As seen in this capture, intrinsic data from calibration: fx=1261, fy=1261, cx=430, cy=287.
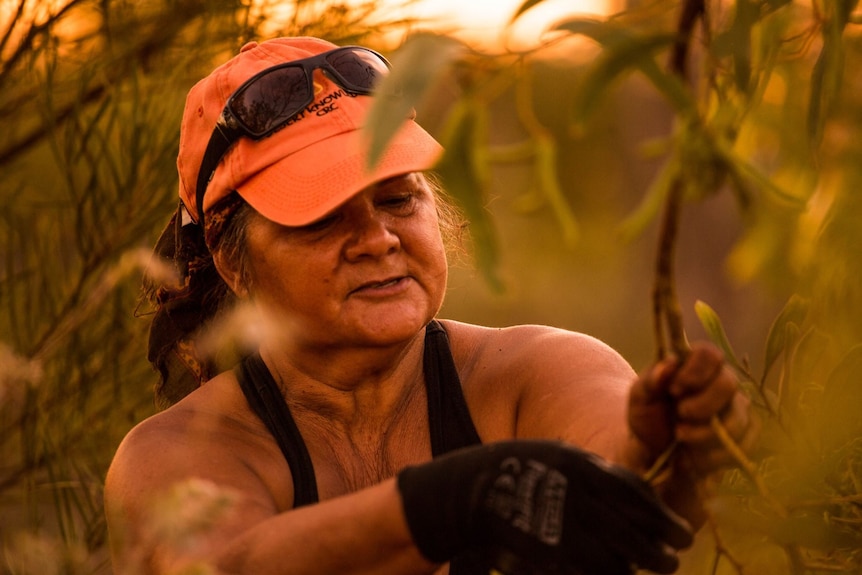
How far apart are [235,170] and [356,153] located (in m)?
0.19

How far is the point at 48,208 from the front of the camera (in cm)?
231

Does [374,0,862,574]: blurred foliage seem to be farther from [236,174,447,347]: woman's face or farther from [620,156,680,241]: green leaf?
[236,174,447,347]: woman's face

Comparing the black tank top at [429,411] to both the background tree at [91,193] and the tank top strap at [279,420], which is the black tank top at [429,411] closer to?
the tank top strap at [279,420]

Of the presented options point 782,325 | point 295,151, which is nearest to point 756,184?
point 782,325

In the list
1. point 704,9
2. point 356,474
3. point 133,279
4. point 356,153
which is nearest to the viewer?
point 704,9

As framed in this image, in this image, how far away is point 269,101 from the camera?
5.59 feet

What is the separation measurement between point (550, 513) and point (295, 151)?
739 mm

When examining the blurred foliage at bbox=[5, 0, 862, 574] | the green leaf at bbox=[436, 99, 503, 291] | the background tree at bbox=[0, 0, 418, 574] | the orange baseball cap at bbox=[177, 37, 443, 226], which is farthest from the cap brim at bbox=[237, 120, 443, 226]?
the green leaf at bbox=[436, 99, 503, 291]

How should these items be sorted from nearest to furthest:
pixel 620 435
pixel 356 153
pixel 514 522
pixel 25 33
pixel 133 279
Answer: pixel 514 522
pixel 620 435
pixel 356 153
pixel 25 33
pixel 133 279

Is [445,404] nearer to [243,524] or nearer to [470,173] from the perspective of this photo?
[243,524]

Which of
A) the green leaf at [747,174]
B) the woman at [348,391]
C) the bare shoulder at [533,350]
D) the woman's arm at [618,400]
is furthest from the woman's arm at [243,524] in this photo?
the green leaf at [747,174]

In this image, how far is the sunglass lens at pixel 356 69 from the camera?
175 centimetres

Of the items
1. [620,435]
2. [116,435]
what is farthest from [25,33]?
[620,435]

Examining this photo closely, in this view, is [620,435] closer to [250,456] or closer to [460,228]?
[250,456]
